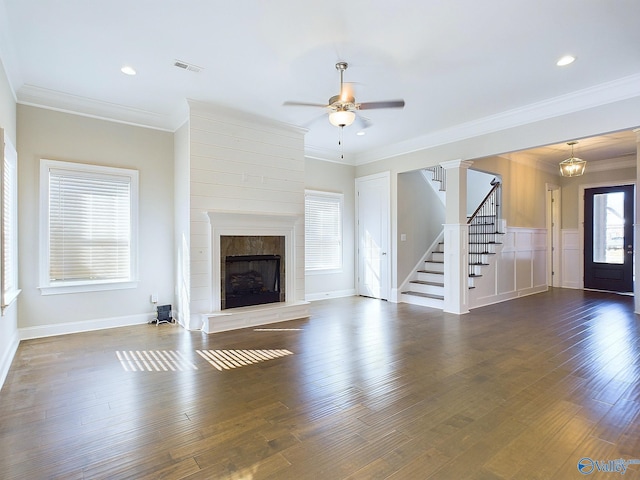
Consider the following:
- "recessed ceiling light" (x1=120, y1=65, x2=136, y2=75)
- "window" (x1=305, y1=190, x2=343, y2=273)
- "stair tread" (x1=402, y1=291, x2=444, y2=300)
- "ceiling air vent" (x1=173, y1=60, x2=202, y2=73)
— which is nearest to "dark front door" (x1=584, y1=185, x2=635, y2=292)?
"stair tread" (x1=402, y1=291, x2=444, y2=300)

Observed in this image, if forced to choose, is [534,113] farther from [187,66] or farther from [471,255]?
[187,66]

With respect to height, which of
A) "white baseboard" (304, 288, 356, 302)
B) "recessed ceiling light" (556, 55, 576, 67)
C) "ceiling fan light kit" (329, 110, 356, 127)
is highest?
"recessed ceiling light" (556, 55, 576, 67)

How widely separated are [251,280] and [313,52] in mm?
3383

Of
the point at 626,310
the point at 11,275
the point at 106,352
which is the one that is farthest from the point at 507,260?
the point at 11,275

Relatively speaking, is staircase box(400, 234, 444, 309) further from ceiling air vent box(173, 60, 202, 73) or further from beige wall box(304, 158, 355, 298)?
ceiling air vent box(173, 60, 202, 73)

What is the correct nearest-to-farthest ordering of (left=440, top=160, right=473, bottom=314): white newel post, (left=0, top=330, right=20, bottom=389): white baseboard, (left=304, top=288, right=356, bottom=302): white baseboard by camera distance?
(left=0, top=330, right=20, bottom=389): white baseboard → (left=440, top=160, right=473, bottom=314): white newel post → (left=304, top=288, right=356, bottom=302): white baseboard

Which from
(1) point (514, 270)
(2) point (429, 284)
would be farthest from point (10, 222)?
(1) point (514, 270)

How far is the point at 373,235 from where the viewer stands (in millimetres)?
7285

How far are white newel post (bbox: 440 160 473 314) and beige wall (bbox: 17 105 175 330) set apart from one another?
454 cm

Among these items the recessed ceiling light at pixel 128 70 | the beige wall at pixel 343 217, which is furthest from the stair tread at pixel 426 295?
the recessed ceiling light at pixel 128 70

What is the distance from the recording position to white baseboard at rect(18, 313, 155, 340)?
4.35 meters

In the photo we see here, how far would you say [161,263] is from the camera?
5305 mm

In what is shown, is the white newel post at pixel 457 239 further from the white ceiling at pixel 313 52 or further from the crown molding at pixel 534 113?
the white ceiling at pixel 313 52

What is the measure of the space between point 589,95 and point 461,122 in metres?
1.60
